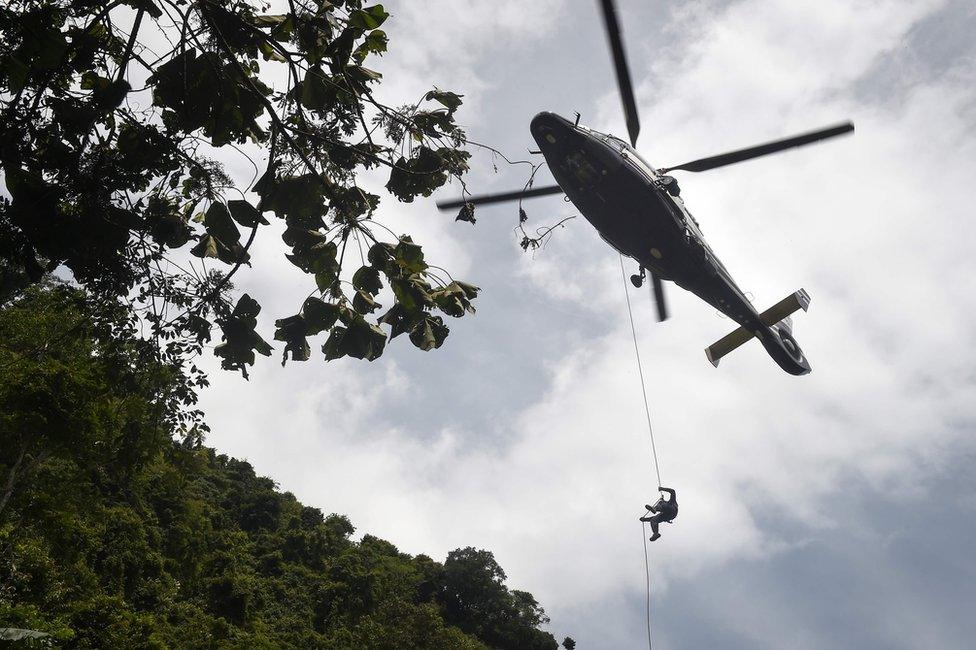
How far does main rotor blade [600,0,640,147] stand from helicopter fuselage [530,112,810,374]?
1931mm

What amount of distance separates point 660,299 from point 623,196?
2.17 m

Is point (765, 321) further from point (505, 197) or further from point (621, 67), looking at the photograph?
point (621, 67)

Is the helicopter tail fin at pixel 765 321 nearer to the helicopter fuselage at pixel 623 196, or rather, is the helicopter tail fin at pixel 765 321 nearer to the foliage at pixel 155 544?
the helicopter fuselage at pixel 623 196

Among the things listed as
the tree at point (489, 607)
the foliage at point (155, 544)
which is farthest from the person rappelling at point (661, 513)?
the tree at point (489, 607)

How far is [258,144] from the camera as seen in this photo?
4.16 metres

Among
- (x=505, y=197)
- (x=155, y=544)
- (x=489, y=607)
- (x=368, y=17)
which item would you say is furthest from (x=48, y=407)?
(x=489, y=607)

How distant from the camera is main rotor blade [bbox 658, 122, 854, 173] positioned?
6801 mm

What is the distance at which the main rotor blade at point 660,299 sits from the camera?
33.8ft

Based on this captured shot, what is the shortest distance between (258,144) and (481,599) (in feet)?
129

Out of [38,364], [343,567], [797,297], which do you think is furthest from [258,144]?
[343,567]

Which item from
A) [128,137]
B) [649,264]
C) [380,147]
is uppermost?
[649,264]

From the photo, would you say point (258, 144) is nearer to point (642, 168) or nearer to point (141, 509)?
point (642, 168)

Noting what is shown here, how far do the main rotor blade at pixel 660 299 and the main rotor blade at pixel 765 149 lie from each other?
2.31m

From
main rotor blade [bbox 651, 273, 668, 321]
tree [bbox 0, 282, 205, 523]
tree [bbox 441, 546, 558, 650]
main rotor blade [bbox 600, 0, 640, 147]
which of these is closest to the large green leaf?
main rotor blade [bbox 600, 0, 640, 147]
